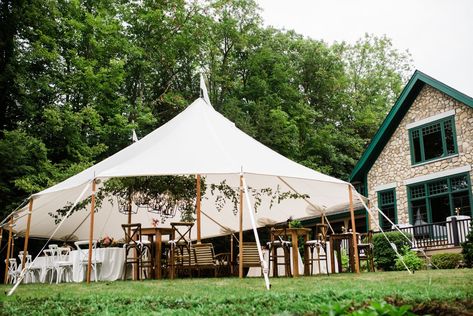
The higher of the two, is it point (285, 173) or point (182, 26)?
point (182, 26)

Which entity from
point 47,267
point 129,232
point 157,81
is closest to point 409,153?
point 129,232

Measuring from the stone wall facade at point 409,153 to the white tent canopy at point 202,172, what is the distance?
15.6 feet

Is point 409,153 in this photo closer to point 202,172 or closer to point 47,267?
point 202,172

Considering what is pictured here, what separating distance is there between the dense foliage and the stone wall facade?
4.68m

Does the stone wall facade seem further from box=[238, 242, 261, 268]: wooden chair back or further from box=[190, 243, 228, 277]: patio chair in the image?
box=[190, 243, 228, 277]: patio chair

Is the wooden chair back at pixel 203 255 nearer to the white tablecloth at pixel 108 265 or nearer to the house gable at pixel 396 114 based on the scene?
the white tablecloth at pixel 108 265

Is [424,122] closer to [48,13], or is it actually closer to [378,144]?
[378,144]

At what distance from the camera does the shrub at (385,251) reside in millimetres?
11953

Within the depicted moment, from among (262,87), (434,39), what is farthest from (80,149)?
(434,39)

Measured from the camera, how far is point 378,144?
1547 cm

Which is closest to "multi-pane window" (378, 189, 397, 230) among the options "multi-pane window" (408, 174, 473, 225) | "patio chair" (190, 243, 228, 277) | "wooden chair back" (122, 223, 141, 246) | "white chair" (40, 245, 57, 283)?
"multi-pane window" (408, 174, 473, 225)

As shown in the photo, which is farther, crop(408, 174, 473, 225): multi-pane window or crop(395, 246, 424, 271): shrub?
crop(408, 174, 473, 225): multi-pane window

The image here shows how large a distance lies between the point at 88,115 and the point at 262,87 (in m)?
8.72

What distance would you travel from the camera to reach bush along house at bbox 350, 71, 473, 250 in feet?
42.5
